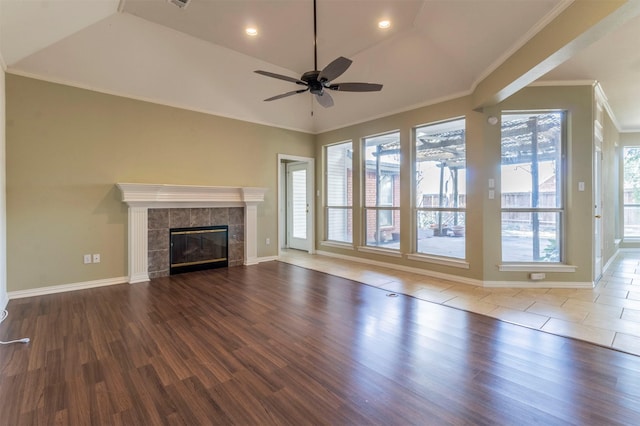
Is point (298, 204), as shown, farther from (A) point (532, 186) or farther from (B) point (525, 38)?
(B) point (525, 38)

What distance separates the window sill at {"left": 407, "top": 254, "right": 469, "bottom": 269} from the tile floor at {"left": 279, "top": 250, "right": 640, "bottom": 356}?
271 mm

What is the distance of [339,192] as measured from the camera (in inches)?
258

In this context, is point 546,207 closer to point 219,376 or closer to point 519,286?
point 519,286

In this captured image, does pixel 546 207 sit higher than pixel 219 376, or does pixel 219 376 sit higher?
pixel 546 207

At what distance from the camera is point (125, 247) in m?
4.43

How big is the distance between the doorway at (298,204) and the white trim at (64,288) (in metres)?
3.30

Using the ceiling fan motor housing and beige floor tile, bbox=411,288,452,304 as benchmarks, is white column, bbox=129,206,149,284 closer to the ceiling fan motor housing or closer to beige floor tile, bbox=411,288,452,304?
the ceiling fan motor housing

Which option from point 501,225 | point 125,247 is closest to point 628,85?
point 501,225

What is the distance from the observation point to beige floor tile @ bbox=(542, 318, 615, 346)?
8.35 ft

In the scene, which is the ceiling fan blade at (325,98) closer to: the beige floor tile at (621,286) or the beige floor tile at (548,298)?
the beige floor tile at (548,298)

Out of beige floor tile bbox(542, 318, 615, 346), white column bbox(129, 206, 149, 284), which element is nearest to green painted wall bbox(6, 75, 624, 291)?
white column bbox(129, 206, 149, 284)

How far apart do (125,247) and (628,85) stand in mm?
7719

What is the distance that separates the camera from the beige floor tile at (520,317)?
2.89 metres

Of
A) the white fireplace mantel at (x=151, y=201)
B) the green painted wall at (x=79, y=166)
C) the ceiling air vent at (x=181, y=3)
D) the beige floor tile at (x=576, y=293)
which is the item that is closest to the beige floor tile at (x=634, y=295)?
the beige floor tile at (x=576, y=293)
